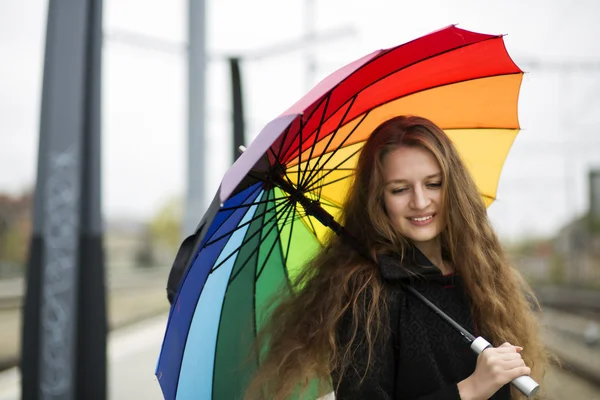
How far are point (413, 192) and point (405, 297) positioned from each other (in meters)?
0.43

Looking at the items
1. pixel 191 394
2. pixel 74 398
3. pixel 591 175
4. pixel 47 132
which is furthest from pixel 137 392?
pixel 591 175

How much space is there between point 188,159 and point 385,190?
4.15 metres

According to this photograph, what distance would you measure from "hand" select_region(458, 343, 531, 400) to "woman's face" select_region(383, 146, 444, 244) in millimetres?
553

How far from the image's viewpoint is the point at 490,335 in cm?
243

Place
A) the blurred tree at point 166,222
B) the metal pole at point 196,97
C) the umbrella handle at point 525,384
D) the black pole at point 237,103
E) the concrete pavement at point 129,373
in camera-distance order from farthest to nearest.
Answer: the blurred tree at point 166,222
the metal pole at point 196,97
the concrete pavement at point 129,373
the black pole at point 237,103
the umbrella handle at point 525,384

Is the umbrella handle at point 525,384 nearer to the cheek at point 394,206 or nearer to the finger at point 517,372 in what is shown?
the finger at point 517,372

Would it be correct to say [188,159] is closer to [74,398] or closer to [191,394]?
[74,398]

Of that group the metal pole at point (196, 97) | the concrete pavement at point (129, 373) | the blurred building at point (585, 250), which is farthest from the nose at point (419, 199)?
the blurred building at point (585, 250)

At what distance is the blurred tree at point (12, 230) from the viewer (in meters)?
33.6

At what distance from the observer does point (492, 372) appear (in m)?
1.98

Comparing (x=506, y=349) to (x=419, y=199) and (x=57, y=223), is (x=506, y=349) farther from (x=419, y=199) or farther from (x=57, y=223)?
(x=57, y=223)

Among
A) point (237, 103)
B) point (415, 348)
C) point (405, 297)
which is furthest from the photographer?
point (237, 103)

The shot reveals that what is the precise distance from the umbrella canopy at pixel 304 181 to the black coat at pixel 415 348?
421 millimetres

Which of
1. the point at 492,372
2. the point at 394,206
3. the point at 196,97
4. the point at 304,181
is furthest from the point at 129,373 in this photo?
the point at 492,372
